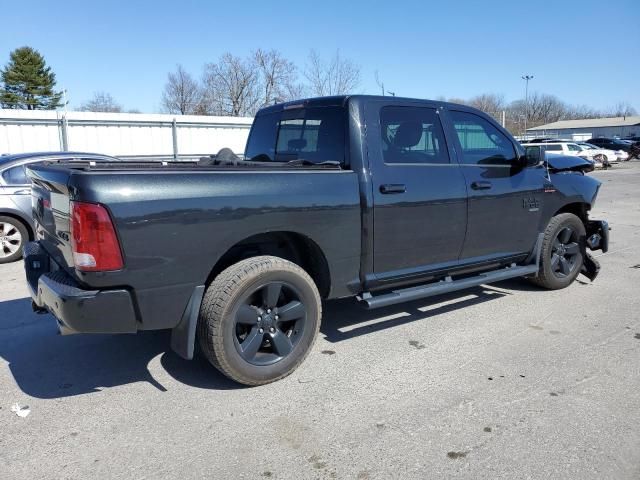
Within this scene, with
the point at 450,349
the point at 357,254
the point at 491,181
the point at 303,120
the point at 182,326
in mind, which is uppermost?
the point at 303,120

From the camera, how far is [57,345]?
4301 mm

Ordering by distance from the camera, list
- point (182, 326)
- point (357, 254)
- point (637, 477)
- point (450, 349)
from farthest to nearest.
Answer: point (450, 349) → point (357, 254) → point (182, 326) → point (637, 477)

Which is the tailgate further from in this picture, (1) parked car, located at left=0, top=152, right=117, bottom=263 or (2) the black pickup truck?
(1) parked car, located at left=0, top=152, right=117, bottom=263

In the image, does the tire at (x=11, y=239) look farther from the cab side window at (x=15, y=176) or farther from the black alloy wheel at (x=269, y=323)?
the black alloy wheel at (x=269, y=323)

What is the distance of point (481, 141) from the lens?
4.86 meters

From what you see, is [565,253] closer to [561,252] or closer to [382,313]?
[561,252]

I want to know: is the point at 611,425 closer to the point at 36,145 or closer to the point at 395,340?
the point at 395,340

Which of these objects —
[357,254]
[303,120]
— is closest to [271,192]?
[357,254]

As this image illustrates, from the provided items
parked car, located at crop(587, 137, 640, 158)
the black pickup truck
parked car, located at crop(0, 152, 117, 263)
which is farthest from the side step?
parked car, located at crop(587, 137, 640, 158)

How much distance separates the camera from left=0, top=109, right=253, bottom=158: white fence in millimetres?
14777

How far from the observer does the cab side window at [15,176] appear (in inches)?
301

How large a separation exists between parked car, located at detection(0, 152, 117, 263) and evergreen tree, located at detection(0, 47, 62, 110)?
2449 inches

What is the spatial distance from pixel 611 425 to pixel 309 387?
72.8 inches

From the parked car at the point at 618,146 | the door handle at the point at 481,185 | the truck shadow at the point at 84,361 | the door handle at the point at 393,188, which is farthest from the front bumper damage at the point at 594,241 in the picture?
the parked car at the point at 618,146
